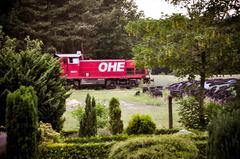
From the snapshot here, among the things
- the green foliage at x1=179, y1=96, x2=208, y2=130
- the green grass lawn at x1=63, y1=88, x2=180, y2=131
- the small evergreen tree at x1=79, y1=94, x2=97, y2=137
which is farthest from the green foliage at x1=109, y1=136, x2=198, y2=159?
the green grass lawn at x1=63, y1=88, x2=180, y2=131

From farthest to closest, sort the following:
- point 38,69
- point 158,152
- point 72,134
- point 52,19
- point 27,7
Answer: point 52,19 < point 27,7 < point 72,134 < point 38,69 < point 158,152

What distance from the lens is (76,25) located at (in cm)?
4097

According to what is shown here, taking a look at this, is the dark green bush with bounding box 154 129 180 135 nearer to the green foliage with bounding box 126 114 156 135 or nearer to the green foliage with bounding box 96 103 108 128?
the green foliage with bounding box 126 114 156 135

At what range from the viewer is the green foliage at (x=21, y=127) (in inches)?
318

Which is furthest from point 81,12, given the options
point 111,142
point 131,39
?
point 111,142

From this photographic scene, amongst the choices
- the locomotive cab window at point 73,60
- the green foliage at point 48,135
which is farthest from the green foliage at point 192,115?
the locomotive cab window at point 73,60

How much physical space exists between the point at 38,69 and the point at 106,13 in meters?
33.6

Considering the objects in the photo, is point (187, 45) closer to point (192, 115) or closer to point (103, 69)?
point (192, 115)

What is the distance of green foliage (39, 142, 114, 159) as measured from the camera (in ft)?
32.5

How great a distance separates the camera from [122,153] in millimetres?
8242

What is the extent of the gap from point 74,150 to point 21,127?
7.05ft

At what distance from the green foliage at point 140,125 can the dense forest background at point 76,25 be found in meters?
27.0

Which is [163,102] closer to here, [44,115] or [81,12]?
[44,115]

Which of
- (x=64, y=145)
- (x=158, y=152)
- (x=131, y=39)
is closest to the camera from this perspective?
(x=158, y=152)
